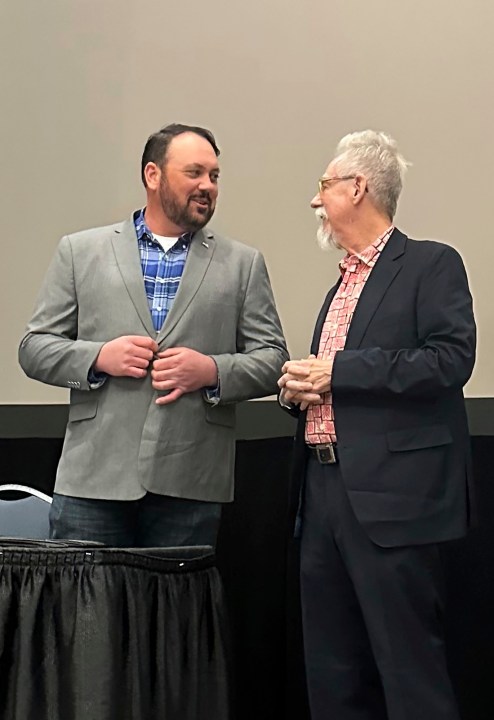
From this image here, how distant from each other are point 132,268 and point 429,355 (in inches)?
27.3

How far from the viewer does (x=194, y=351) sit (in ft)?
6.82

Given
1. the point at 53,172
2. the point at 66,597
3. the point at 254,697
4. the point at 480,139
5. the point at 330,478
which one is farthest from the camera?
the point at 53,172

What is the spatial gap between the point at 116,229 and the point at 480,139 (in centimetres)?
149

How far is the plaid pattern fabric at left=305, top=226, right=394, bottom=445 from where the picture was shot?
2045 mm

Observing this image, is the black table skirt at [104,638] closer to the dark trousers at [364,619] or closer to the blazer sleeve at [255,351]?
the dark trousers at [364,619]

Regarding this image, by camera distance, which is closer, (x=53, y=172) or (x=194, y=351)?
(x=194, y=351)

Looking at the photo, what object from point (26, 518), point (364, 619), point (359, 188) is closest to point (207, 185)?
point (359, 188)

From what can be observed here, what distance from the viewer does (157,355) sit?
209cm

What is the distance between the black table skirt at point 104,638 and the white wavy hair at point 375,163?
936mm

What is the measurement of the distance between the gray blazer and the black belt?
22 cm

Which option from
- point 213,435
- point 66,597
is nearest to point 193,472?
point 213,435

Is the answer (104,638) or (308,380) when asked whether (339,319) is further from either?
(104,638)

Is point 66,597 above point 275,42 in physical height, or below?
below

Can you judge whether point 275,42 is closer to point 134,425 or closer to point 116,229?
point 116,229
